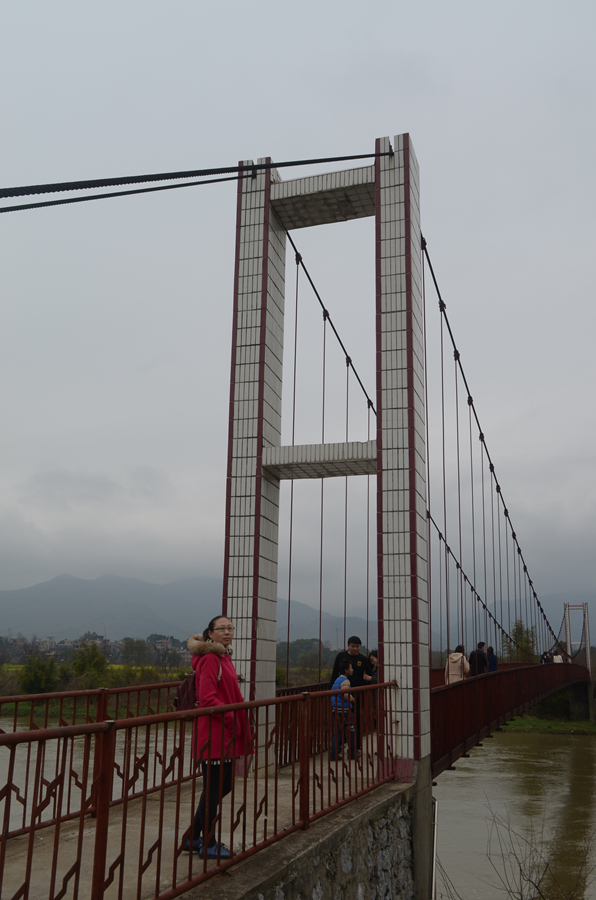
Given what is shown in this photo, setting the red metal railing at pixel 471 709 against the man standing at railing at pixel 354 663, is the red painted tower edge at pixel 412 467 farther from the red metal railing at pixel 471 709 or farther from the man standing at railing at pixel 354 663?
the man standing at railing at pixel 354 663

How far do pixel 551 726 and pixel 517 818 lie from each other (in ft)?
69.3

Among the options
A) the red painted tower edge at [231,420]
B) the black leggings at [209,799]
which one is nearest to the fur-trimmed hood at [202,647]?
the black leggings at [209,799]

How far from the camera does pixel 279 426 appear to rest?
7.07 m

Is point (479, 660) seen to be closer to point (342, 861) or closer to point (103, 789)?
point (342, 861)

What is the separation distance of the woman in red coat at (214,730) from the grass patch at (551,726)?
31355mm

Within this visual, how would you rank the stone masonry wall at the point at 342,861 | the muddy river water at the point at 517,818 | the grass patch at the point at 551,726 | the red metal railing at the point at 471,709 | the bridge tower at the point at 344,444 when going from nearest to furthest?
1. the stone masonry wall at the point at 342,861
2. the bridge tower at the point at 344,444
3. the red metal railing at the point at 471,709
4. the muddy river water at the point at 517,818
5. the grass patch at the point at 551,726

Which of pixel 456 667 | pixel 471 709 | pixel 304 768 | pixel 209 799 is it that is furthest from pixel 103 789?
pixel 456 667

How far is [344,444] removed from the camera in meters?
6.54

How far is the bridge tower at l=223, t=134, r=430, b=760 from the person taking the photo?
6.01 meters

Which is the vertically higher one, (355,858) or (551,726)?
(355,858)

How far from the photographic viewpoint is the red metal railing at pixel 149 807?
2564 millimetres

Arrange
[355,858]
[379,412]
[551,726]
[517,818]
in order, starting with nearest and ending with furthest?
[355,858], [379,412], [517,818], [551,726]

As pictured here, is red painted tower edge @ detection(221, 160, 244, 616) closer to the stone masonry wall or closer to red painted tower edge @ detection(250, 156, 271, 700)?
red painted tower edge @ detection(250, 156, 271, 700)

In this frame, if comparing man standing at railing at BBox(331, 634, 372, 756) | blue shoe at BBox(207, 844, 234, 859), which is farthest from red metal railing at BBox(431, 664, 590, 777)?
blue shoe at BBox(207, 844, 234, 859)
